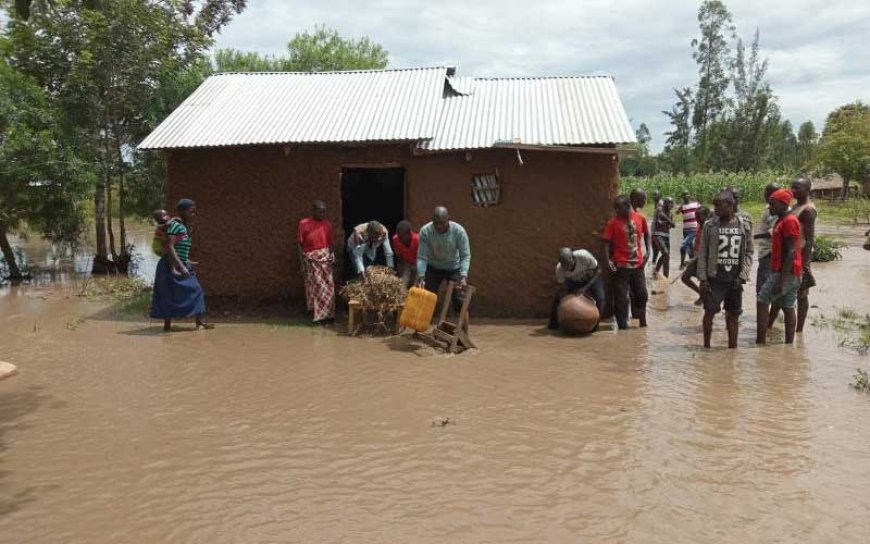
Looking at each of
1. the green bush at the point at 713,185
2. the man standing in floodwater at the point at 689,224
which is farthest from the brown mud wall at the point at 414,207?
the green bush at the point at 713,185

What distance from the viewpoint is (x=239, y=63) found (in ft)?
86.4

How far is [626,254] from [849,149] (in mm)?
31506

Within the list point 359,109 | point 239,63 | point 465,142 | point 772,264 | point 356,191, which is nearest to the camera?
point 772,264

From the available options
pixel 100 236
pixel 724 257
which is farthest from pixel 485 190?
pixel 100 236

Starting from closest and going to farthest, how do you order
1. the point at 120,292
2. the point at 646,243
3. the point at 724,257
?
the point at 724,257
the point at 646,243
the point at 120,292

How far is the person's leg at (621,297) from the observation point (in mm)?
8570

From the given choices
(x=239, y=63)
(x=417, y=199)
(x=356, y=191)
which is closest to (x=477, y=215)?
(x=417, y=199)

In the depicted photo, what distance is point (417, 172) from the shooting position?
9336 millimetres

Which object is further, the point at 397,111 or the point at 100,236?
the point at 100,236

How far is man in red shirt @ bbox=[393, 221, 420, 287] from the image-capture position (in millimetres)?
8570

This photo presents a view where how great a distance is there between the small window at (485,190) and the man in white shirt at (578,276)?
3.91ft

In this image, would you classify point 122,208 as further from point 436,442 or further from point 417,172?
point 436,442

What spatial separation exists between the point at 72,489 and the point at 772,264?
6517mm

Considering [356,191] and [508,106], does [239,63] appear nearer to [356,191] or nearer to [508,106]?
[356,191]
